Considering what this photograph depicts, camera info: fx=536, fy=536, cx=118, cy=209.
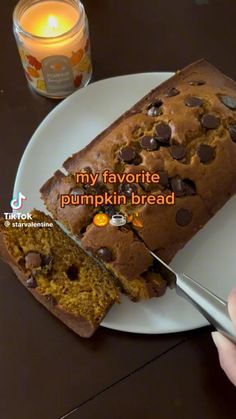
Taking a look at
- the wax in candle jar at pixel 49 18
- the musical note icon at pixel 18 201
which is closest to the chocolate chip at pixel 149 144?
the musical note icon at pixel 18 201

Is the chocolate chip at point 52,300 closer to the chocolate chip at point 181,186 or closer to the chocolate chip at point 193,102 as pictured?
the chocolate chip at point 181,186

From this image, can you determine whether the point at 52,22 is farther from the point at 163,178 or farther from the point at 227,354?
the point at 227,354

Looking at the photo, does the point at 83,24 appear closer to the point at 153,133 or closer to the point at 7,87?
the point at 7,87

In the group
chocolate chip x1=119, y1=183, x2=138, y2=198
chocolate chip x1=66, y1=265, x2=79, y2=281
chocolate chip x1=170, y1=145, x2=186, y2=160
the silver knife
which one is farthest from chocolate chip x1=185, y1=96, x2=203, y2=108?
chocolate chip x1=66, y1=265, x2=79, y2=281

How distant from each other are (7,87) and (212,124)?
638 millimetres

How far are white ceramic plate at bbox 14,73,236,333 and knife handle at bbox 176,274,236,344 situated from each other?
0.10 meters

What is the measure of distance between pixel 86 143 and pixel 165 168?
30 cm

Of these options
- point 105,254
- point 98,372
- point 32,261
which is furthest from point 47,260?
point 98,372

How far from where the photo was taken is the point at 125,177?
1.12m

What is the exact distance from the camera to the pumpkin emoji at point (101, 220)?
1.11m

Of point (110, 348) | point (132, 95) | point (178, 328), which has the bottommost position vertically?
point (110, 348)

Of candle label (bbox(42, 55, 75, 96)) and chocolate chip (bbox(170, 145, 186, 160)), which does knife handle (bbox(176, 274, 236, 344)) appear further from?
candle label (bbox(42, 55, 75, 96))

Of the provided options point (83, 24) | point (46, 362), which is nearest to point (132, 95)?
point (83, 24)

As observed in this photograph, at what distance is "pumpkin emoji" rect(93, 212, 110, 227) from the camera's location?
1.11 m
